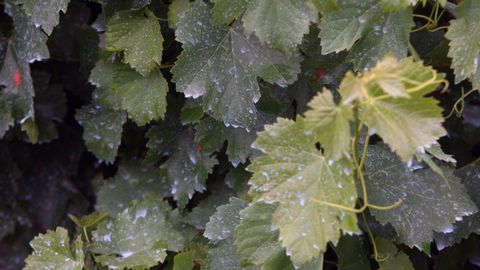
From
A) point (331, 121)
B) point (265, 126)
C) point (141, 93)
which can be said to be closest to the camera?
point (331, 121)

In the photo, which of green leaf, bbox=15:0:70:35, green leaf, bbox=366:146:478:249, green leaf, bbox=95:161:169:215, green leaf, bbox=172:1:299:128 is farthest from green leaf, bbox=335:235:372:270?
green leaf, bbox=15:0:70:35

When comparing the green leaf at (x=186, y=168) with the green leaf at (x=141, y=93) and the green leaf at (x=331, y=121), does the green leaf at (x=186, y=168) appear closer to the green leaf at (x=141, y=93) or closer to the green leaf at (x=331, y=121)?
the green leaf at (x=141, y=93)

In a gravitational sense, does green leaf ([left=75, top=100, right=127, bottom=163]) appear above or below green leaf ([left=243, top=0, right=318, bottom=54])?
below

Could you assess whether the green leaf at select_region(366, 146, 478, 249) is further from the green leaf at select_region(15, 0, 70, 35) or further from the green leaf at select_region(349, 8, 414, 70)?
the green leaf at select_region(15, 0, 70, 35)

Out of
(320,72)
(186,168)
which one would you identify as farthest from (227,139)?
(320,72)

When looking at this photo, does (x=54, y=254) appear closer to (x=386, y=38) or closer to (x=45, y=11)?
(x=45, y=11)

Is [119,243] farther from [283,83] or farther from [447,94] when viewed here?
[447,94]

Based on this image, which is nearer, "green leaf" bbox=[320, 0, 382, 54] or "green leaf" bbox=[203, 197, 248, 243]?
"green leaf" bbox=[320, 0, 382, 54]
